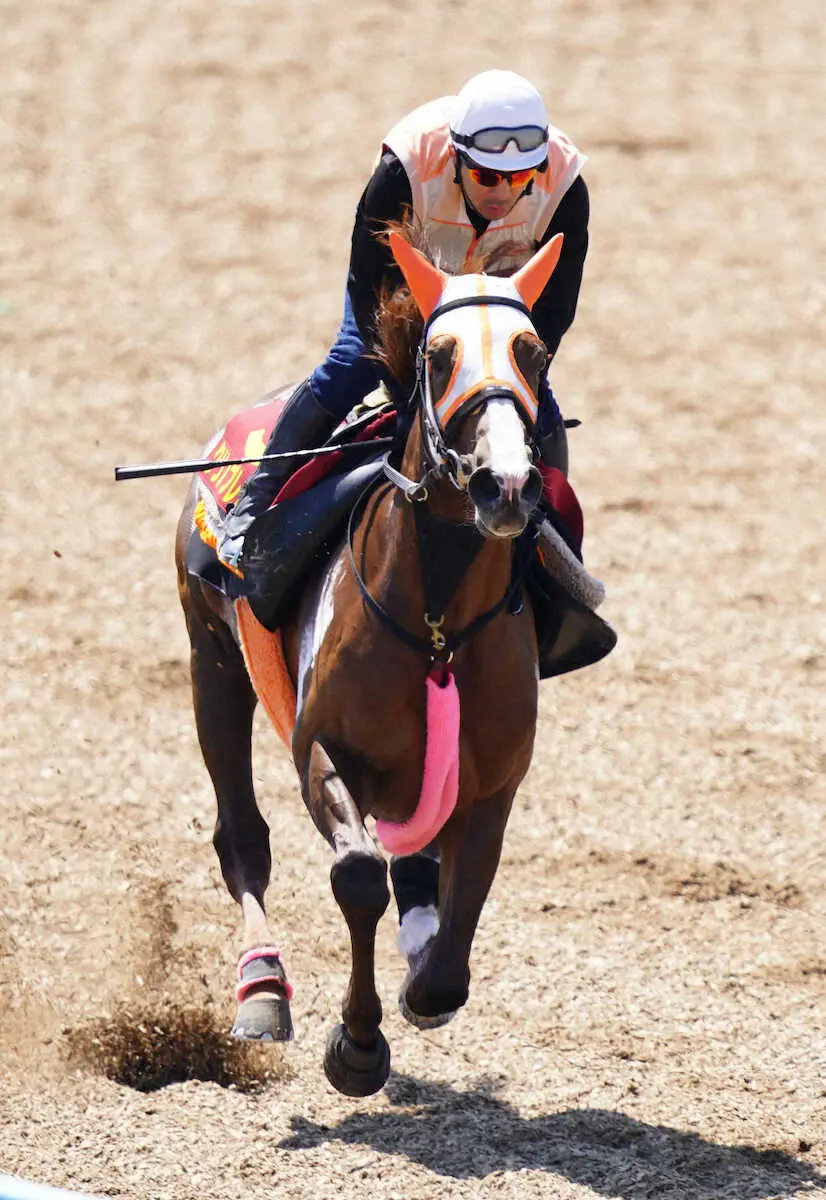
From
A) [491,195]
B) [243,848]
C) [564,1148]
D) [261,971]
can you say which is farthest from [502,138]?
[564,1148]

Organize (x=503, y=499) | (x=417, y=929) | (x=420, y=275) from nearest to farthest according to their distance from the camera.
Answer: (x=503, y=499)
(x=420, y=275)
(x=417, y=929)

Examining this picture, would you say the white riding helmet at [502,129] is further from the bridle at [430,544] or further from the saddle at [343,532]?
the saddle at [343,532]

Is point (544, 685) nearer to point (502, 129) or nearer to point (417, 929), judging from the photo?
point (417, 929)

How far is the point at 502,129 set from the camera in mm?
4766

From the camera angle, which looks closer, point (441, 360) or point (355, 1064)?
point (441, 360)

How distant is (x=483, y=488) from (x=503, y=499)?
0.26 feet

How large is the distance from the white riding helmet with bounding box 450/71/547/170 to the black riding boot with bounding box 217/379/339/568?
3.34 feet

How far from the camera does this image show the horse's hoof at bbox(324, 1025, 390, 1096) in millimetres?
5203

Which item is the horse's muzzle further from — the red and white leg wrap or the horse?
the red and white leg wrap

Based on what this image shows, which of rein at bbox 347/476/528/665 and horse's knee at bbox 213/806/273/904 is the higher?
rein at bbox 347/476/528/665

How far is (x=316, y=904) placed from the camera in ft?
23.2

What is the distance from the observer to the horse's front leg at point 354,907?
16.1 ft

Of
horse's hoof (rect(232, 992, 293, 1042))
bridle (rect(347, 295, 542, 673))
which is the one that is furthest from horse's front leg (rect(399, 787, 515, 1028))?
bridle (rect(347, 295, 542, 673))

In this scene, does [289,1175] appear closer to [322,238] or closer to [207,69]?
[322,238]
